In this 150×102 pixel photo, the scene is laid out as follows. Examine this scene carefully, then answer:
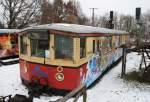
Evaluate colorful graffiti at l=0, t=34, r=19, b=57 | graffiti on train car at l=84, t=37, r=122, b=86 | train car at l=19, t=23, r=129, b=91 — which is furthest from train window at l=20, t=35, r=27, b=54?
colorful graffiti at l=0, t=34, r=19, b=57

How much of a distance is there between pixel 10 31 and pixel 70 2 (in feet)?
119

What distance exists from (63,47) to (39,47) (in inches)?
41.7

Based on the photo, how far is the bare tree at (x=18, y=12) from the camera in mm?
41188

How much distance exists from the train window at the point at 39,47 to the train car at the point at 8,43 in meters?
9.96

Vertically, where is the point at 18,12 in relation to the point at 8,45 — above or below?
above

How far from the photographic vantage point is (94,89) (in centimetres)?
1136

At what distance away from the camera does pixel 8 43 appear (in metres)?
21.2

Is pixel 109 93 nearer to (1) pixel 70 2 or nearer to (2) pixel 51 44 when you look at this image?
(2) pixel 51 44

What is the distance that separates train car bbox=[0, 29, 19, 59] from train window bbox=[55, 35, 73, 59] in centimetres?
1094

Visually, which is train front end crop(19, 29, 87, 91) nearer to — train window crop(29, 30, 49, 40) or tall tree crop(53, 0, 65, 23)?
train window crop(29, 30, 49, 40)

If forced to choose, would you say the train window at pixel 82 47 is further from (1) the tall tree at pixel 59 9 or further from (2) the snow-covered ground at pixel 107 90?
(1) the tall tree at pixel 59 9

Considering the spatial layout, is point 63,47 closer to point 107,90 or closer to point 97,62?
point 107,90

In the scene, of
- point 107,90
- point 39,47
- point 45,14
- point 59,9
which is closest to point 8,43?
point 39,47

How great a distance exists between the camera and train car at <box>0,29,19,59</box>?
20594 mm
